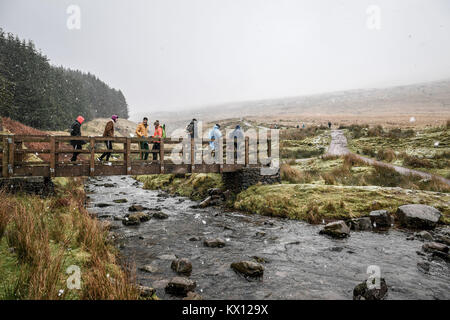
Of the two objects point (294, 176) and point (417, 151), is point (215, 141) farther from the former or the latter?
point (417, 151)

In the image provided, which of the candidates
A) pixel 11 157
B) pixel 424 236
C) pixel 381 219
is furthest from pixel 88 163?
pixel 424 236

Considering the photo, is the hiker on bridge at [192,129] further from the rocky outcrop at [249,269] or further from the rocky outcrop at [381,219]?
the rocky outcrop at [381,219]

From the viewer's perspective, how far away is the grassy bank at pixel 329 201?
9.28 meters

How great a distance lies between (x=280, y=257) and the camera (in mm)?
6270

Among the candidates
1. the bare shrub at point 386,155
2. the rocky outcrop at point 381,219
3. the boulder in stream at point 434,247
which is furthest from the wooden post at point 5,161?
the bare shrub at point 386,155

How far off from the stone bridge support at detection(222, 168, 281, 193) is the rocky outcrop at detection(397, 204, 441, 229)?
636cm

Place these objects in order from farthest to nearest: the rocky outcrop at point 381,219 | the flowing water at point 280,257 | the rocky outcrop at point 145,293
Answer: the rocky outcrop at point 381,219 < the flowing water at point 280,257 < the rocky outcrop at point 145,293

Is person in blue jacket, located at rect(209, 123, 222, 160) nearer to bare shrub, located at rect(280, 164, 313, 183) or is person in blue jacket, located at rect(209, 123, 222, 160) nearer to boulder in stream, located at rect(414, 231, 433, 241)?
bare shrub, located at rect(280, 164, 313, 183)

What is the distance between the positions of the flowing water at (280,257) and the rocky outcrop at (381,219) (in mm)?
527

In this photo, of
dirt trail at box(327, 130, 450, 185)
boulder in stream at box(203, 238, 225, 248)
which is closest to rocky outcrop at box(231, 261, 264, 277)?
boulder in stream at box(203, 238, 225, 248)

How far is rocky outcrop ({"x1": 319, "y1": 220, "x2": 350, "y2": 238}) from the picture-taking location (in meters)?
7.64

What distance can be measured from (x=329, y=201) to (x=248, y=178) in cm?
478
